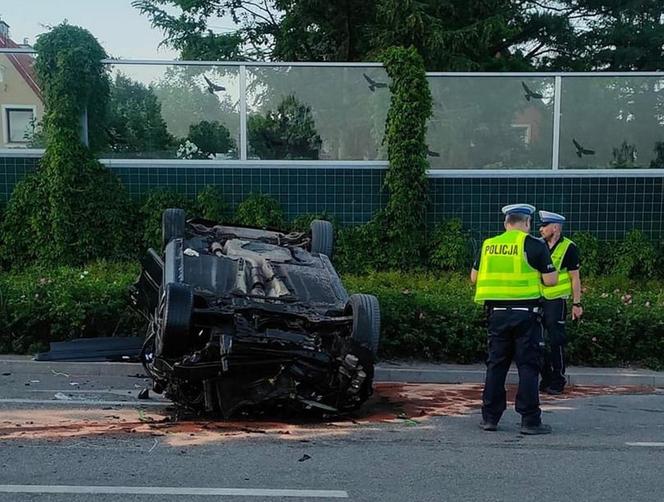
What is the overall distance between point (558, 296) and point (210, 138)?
7424mm

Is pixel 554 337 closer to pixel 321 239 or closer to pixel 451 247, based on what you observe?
pixel 321 239

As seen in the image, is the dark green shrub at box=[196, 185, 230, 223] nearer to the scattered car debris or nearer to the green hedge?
the scattered car debris

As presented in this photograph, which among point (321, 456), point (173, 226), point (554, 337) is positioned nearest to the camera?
point (321, 456)

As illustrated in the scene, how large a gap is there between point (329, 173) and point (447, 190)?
2.07m

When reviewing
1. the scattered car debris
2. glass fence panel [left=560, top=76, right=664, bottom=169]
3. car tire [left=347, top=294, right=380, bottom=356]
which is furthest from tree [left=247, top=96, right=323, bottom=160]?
car tire [left=347, top=294, right=380, bottom=356]

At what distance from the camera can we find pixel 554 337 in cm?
738

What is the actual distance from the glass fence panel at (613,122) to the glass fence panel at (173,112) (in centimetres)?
588

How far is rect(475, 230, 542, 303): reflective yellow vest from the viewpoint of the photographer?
19.7 ft

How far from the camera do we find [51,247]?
1236 centimetres

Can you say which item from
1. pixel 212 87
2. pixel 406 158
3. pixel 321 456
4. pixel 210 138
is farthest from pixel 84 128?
pixel 321 456

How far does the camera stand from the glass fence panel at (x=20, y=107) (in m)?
12.6

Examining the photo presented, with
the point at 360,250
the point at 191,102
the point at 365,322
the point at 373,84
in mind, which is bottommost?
the point at 365,322

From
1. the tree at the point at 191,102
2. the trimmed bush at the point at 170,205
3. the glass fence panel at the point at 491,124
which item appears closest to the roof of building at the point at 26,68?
the tree at the point at 191,102

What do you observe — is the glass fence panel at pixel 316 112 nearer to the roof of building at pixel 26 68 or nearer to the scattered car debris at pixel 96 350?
the roof of building at pixel 26 68
